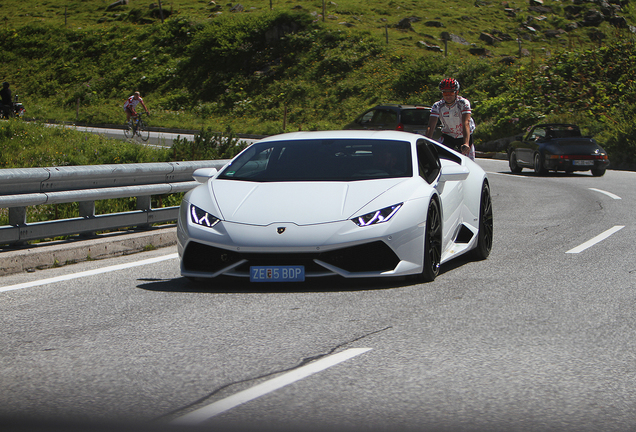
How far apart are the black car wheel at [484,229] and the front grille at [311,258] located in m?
2.03

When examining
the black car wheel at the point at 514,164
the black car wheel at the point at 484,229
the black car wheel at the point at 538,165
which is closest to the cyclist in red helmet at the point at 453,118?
the black car wheel at the point at 484,229

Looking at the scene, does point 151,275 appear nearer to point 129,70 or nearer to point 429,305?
point 429,305

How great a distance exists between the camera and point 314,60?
52469 millimetres

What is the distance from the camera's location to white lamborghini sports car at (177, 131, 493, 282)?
20.6ft

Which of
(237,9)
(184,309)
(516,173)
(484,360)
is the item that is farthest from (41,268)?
(237,9)

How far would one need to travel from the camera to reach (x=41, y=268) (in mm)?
7797

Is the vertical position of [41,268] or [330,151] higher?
[330,151]

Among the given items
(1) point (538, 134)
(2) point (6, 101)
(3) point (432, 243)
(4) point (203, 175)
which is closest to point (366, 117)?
(1) point (538, 134)

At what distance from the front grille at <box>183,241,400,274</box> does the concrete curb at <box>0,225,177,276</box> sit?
201 cm

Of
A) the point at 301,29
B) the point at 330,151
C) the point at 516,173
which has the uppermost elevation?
the point at 301,29

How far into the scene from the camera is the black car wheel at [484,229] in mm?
8195

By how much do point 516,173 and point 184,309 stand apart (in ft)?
60.4

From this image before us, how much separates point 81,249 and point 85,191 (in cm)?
72

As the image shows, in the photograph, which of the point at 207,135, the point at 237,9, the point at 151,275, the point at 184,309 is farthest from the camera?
the point at 237,9
